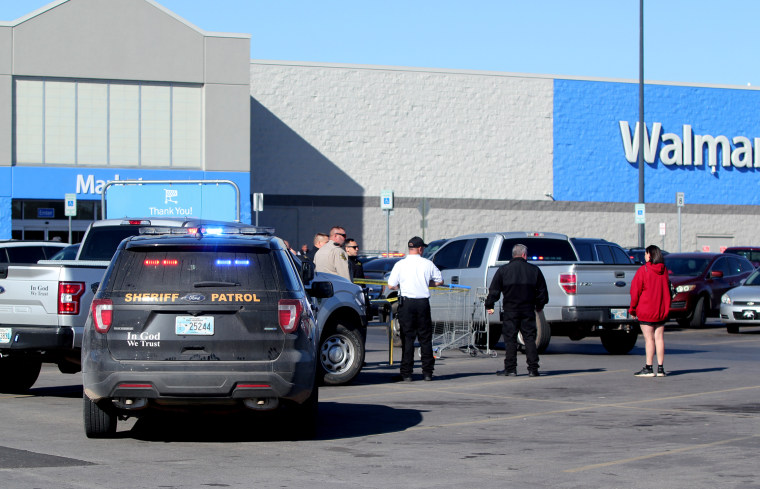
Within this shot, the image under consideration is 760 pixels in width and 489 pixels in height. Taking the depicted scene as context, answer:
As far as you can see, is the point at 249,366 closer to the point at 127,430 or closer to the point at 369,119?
the point at 127,430

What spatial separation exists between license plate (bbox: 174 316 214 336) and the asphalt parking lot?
0.97m

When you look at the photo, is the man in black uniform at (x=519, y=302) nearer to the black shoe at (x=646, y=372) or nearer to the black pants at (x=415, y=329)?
the black pants at (x=415, y=329)

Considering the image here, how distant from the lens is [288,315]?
347 inches

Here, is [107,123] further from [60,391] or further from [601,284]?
[60,391]

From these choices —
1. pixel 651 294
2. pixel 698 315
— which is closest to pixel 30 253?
pixel 651 294

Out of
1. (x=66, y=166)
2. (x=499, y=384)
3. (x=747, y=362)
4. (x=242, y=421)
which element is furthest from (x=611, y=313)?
(x=66, y=166)

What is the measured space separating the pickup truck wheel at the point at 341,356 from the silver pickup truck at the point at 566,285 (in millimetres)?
4082

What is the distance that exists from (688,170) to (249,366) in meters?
49.0

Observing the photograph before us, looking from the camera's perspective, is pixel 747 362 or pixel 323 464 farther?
pixel 747 362

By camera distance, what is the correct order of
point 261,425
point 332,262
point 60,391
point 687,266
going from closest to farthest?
point 261,425 → point 60,391 → point 332,262 → point 687,266

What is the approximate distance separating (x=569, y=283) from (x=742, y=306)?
25.8 feet

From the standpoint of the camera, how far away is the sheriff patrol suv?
8.62m

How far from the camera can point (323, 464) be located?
8.28 meters

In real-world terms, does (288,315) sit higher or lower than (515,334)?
higher
